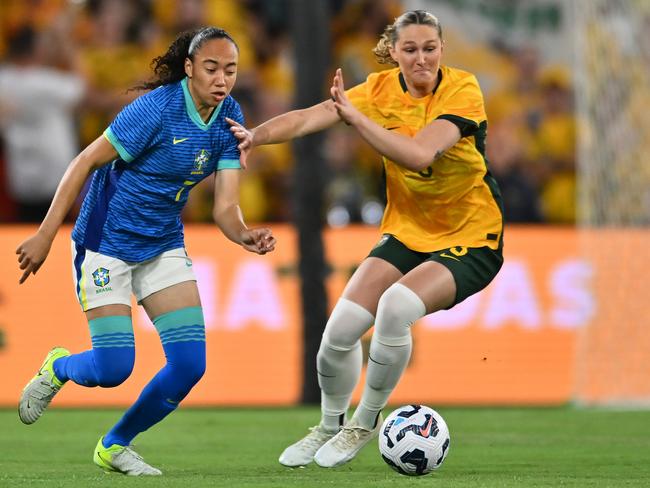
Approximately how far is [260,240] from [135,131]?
781 millimetres

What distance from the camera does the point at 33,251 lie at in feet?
21.0

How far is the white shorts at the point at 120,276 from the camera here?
6.71 metres

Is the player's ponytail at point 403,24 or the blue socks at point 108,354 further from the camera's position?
the player's ponytail at point 403,24

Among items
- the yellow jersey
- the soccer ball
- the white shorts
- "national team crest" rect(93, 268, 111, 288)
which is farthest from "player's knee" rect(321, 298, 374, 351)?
"national team crest" rect(93, 268, 111, 288)

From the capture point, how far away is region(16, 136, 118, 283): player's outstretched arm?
6398mm

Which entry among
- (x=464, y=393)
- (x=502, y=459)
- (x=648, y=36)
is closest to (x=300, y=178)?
(x=464, y=393)

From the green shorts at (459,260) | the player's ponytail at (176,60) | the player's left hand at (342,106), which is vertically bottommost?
the green shorts at (459,260)

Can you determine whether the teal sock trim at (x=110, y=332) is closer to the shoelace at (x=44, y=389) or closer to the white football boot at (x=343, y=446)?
the shoelace at (x=44, y=389)

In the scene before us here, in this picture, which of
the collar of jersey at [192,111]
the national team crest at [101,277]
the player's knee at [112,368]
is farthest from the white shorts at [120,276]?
the collar of jersey at [192,111]

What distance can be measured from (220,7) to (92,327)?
7.53 metres

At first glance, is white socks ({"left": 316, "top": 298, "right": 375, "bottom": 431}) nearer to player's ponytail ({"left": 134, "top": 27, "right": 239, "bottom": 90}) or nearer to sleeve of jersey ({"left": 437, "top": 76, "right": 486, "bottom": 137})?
sleeve of jersey ({"left": 437, "top": 76, "right": 486, "bottom": 137})

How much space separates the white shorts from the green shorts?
1.08 meters

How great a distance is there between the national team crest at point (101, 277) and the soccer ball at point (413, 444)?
153 centimetres

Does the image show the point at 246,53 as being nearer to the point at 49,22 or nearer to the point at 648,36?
the point at 49,22
